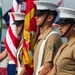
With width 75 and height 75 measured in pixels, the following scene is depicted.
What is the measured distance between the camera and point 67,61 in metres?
4.96

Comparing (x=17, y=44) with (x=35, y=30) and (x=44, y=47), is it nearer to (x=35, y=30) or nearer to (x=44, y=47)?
(x=35, y=30)

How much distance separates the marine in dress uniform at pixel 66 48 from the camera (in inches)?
195

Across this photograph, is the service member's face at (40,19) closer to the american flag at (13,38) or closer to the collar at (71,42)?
the collar at (71,42)

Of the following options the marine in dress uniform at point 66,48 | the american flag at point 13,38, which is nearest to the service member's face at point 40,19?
the marine in dress uniform at point 66,48

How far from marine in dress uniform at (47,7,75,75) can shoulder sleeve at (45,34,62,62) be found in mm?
398

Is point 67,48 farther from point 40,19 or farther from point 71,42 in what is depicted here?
point 40,19

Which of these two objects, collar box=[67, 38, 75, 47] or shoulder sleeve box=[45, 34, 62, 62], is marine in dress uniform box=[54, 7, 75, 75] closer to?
collar box=[67, 38, 75, 47]

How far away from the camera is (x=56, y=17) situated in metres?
5.78

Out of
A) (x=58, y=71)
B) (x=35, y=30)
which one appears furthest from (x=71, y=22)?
(x=35, y=30)

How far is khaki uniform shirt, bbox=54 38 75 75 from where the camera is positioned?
4941 millimetres

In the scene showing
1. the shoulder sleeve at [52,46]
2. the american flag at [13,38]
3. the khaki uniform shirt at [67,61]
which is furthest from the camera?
the american flag at [13,38]

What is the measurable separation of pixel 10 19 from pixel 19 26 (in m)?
0.94

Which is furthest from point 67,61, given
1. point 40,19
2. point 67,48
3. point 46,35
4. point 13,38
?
point 13,38

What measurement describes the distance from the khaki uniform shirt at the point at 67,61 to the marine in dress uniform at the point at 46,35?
1.75ft
